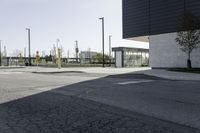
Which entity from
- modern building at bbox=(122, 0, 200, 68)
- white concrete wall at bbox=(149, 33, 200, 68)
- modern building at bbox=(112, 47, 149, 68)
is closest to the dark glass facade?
modern building at bbox=(122, 0, 200, 68)

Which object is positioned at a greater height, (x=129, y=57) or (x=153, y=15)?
(x=153, y=15)

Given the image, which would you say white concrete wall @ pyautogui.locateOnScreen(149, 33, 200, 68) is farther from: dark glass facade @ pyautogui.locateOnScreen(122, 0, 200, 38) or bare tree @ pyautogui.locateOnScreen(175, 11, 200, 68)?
bare tree @ pyautogui.locateOnScreen(175, 11, 200, 68)

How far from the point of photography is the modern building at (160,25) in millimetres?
33119

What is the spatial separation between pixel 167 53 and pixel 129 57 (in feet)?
51.9

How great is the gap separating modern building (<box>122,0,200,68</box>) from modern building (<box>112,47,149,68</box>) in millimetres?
8338

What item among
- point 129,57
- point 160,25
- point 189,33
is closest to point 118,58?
point 129,57

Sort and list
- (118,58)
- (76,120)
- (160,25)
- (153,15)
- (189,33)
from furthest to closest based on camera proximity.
Result: (118,58), (153,15), (160,25), (189,33), (76,120)

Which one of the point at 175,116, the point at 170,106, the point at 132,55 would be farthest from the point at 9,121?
the point at 132,55

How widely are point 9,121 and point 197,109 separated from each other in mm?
5182

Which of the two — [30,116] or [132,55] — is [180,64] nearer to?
[132,55]

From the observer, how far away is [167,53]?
35.6 m

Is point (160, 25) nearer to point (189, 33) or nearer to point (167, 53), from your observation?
point (167, 53)

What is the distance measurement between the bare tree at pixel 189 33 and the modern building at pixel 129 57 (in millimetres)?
18803

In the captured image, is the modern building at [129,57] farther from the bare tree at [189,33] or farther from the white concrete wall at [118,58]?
the bare tree at [189,33]
